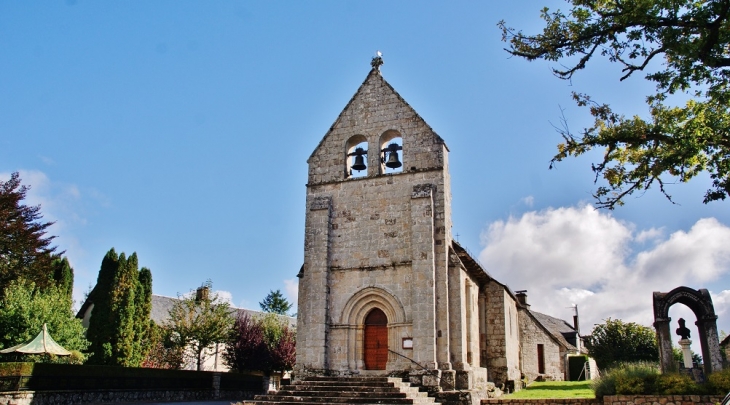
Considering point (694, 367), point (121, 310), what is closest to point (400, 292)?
point (694, 367)

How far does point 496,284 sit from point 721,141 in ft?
50.4

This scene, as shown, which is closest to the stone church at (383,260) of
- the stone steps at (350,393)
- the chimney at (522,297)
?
the stone steps at (350,393)

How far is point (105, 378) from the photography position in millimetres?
24141

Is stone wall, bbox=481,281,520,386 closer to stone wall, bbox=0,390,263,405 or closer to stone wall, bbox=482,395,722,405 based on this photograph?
stone wall, bbox=482,395,722,405

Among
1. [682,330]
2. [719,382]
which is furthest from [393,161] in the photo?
[719,382]

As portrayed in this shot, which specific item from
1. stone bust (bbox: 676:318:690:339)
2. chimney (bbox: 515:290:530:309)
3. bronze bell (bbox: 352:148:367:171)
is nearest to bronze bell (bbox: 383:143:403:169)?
bronze bell (bbox: 352:148:367:171)

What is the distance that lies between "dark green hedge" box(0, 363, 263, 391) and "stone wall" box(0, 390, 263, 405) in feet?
0.67

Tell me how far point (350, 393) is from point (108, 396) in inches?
462

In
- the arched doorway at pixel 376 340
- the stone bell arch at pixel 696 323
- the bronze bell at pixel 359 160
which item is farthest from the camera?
the bronze bell at pixel 359 160

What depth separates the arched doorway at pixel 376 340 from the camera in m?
21.1

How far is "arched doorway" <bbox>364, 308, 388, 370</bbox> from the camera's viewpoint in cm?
2106

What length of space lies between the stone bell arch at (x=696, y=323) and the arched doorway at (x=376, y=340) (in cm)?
883

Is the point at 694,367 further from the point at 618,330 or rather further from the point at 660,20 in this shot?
the point at 618,330

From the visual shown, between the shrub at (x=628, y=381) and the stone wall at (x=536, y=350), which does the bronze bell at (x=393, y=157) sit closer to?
the shrub at (x=628, y=381)
